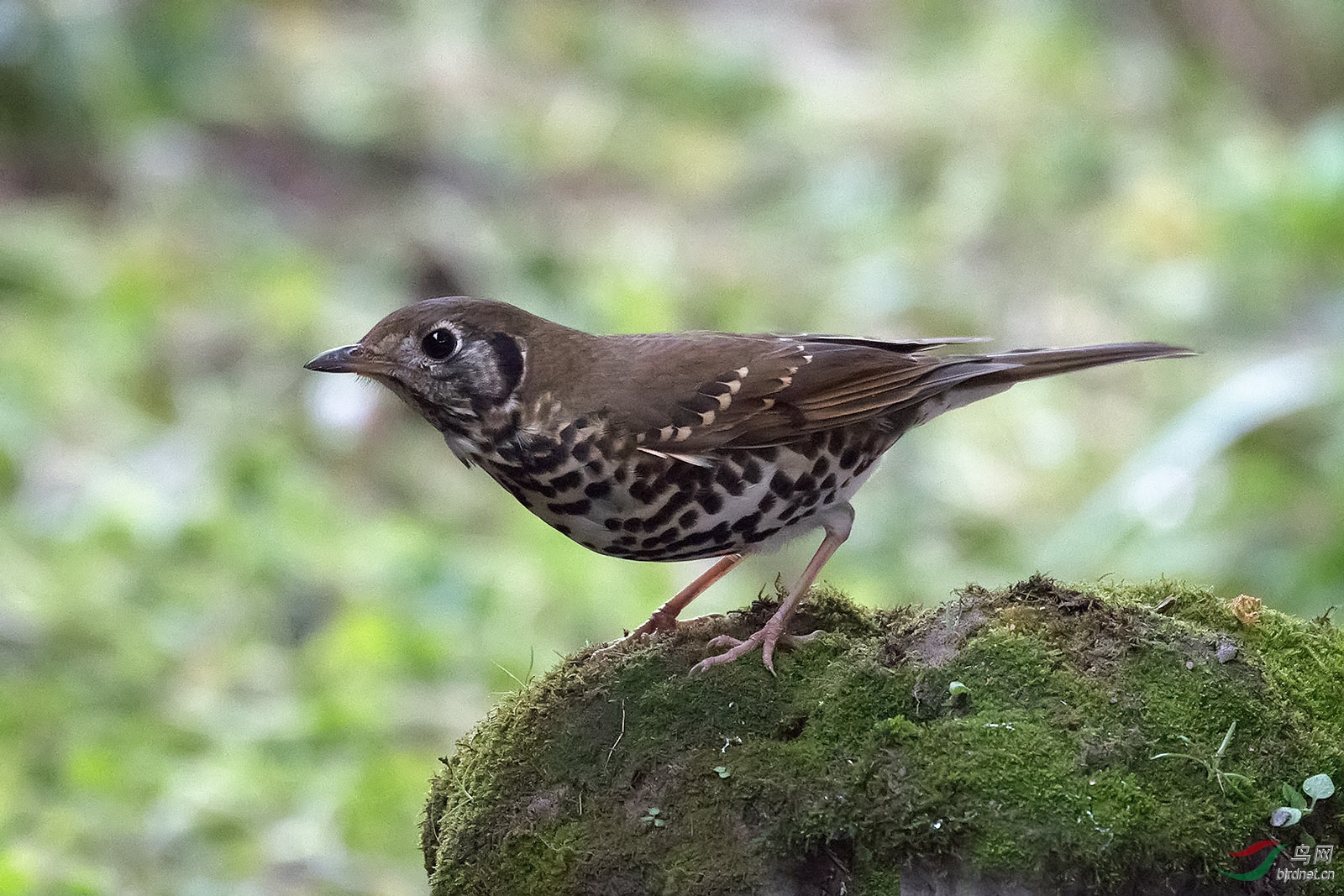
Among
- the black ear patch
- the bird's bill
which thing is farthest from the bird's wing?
the bird's bill

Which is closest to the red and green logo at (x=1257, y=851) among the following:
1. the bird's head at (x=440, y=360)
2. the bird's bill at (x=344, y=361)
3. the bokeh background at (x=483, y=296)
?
the bird's head at (x=440, y=360)

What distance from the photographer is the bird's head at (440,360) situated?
2627mm

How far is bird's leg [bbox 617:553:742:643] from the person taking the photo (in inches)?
107

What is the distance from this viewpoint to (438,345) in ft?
8.66

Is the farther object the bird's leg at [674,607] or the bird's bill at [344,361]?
the bird's leg at [674,607]

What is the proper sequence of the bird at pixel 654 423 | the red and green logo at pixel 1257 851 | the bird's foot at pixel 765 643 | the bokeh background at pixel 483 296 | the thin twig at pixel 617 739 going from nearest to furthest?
the red and green logo at pixel 1257 851, the thin twig at pixel 617 739, the bird's foot at pixel 765 643, the bird at pixel 654 423, the bokeh background at pixel 483 296

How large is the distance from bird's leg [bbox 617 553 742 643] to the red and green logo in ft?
3.74

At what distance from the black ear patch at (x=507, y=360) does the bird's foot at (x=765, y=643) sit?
644 millimetres

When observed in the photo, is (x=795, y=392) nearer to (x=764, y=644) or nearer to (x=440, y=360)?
(x=764, y=644)

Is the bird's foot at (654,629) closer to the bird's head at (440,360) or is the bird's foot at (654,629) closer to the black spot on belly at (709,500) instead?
the black spot on belly at (709,500)

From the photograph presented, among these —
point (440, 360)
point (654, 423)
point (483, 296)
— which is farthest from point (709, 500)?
point (483, 296)

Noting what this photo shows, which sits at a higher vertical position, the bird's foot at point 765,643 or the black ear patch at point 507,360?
the black ear patch at point 507,360

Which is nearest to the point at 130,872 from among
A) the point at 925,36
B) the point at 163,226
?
the point at 163,226

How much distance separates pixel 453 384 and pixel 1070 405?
592 centimetres
